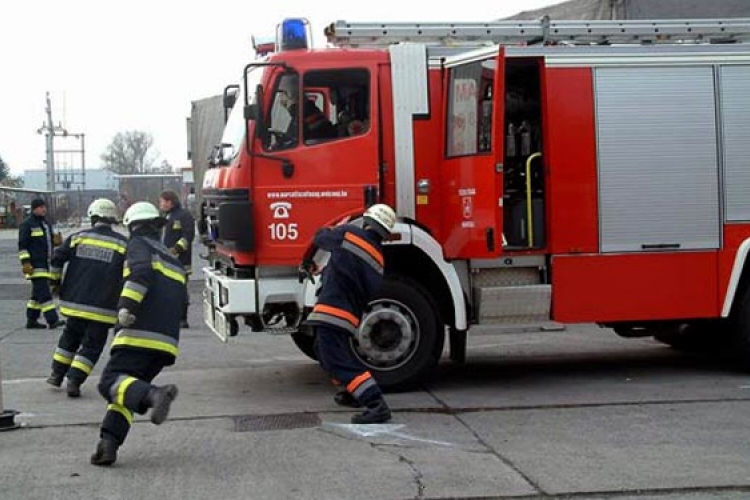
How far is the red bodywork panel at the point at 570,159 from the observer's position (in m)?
8.51

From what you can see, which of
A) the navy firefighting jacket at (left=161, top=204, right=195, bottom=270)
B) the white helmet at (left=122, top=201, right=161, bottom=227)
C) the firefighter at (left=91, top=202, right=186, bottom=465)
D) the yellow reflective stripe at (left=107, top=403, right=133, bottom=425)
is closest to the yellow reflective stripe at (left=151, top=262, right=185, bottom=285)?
the firefighter at (left=91, top=202, right=186, bottom=465)

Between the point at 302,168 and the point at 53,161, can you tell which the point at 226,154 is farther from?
the point at 53,161

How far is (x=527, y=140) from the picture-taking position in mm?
8938

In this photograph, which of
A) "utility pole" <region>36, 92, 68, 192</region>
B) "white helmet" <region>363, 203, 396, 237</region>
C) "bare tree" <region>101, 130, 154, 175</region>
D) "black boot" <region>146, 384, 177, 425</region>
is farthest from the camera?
"bare tree" <region>101, 130, 154, 175</region>

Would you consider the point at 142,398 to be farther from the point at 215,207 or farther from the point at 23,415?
the point at 215,207

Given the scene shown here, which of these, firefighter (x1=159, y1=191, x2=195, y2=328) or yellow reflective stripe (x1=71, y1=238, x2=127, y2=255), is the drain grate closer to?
yellow reflective stripe (x1=71, y1=238, x2=127, y2=255)

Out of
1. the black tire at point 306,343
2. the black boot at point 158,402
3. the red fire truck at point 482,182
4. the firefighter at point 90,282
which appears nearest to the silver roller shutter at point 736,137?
the red fire truck at point 482,182

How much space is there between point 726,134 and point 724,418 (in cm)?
273

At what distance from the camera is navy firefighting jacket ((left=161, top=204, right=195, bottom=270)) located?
1239 cm

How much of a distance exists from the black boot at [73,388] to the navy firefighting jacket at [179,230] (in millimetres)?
3945

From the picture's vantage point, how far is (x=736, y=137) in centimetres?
879

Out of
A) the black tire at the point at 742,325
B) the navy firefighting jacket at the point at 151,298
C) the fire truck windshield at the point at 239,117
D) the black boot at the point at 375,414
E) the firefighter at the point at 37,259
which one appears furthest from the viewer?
the firefighter at the point at 37,259

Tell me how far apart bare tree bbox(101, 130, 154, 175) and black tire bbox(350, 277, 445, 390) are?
3409 inches

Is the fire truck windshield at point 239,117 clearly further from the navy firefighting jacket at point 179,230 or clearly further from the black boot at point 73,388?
the navy firefighting jacket at point 179,230
